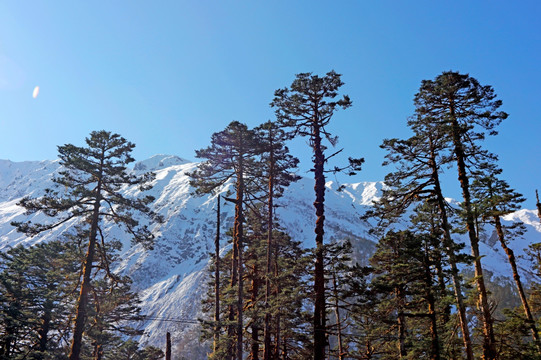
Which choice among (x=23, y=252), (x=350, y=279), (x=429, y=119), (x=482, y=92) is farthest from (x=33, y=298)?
(x=482, y=92)

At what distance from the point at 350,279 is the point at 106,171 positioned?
1400cm

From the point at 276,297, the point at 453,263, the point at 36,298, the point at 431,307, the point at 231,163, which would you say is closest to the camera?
the point at 453,263

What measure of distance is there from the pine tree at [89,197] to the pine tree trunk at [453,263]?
1471 cm

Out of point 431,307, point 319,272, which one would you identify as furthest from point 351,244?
point 431,307

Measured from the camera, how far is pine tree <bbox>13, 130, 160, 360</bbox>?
18344mm

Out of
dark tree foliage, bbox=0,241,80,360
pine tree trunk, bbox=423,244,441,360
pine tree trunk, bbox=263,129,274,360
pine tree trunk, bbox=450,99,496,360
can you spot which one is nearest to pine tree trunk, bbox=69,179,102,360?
dark tree foliage, bbox=0,241,80,360

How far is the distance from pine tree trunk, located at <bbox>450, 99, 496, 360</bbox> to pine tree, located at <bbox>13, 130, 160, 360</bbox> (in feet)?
51.6

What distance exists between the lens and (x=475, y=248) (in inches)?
587

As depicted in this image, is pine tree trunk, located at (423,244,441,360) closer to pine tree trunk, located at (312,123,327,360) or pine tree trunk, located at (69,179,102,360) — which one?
pine tree trunk, located at (312,123,327,360)

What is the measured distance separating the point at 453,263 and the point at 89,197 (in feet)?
Result: 59.0

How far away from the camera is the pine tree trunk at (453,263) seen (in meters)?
13.8

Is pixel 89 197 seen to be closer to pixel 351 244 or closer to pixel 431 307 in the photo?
pixel 351 244

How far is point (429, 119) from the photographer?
16.0m

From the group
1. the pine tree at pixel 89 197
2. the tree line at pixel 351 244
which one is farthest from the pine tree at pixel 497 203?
the pine tree at pixel 89 197
